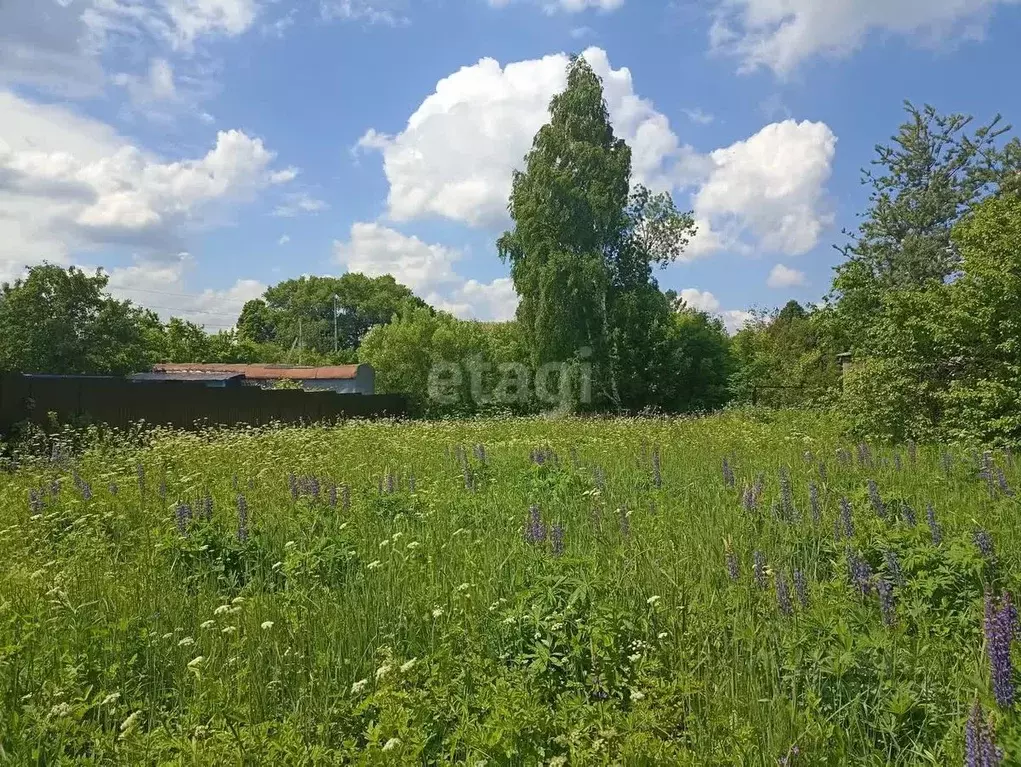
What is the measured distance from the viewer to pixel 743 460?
8422 mm

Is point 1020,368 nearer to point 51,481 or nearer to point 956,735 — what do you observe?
point 956,735

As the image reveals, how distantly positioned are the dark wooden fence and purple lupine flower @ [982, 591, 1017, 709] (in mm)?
12736

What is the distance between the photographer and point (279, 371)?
44969 mm

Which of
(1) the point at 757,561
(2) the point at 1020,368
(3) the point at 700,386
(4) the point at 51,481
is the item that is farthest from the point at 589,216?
(1) the point at 757,561

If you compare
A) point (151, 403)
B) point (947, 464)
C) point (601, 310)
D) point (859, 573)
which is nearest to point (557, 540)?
point (859, 573)

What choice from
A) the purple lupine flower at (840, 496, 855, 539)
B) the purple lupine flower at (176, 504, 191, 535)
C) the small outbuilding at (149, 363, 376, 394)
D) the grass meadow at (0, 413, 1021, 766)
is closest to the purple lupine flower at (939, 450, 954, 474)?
the grass meadow at (0, 413, 1021, 766)

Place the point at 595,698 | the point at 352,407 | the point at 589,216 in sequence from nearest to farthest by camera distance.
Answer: the point at 595,698 → the point at 352,407 → the point at 589,216

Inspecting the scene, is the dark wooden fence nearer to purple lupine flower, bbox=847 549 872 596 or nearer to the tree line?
the tree line

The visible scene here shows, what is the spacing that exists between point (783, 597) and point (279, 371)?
45.1 meters

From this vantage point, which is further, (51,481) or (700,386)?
(700,386)

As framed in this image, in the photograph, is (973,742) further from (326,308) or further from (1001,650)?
(326,308)

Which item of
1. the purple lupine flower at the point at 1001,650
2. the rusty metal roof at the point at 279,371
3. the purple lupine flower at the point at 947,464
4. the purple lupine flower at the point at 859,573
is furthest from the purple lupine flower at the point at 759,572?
the rusty metal roof at the point at 279,371

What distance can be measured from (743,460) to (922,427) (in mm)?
3764

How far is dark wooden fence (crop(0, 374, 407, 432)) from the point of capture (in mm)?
11477
